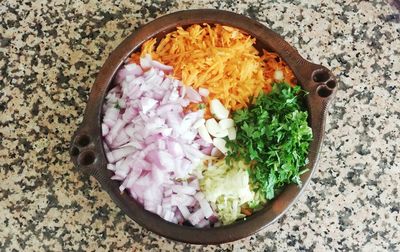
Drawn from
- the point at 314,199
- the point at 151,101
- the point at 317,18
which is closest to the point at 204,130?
the point at 151,101

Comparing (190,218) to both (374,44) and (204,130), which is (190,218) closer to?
(204,130)

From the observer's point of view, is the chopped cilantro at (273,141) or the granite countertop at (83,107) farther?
the granite countertop at (83,107)

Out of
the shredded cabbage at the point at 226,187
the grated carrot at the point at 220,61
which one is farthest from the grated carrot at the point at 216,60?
the shredded cabbage at the point at 226,187

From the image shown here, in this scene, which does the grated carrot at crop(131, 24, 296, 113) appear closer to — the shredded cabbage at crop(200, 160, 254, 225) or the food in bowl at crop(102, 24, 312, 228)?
the food in bowl at crop(102, 24, 312, 228)

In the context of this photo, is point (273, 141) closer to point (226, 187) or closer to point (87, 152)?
point (226, 187)

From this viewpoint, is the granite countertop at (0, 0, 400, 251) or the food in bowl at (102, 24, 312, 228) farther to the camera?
the granite countertop at (0, 0, 400, 251)

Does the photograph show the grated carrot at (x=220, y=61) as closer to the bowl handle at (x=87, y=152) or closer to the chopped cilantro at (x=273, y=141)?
the chopped cilantro at (x=273, y=141)

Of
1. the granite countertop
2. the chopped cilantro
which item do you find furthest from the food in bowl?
the granite countertop

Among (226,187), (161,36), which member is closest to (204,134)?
(226,187)
